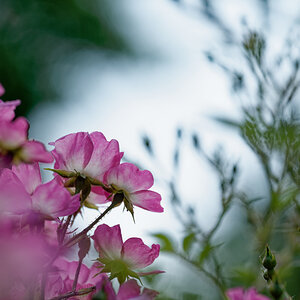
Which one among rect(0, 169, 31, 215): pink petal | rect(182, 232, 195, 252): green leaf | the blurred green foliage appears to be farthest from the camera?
the blurred green foliage

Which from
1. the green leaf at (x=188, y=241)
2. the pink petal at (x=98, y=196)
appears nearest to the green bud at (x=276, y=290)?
the pink petal at (x=98, y=196)

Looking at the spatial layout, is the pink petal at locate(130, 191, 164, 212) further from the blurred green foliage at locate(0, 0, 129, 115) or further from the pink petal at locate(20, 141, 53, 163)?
the blurred green foliage at locate(0, 0, 129, 115)

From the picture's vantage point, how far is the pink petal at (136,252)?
399mm

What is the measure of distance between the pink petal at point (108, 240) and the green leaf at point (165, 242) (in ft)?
1.44

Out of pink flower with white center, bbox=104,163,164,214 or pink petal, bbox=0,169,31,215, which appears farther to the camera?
pink flower with white center, bbox=104,163,164,214

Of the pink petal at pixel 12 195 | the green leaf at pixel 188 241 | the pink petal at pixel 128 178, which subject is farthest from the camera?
the green leaf at pixel 188 241

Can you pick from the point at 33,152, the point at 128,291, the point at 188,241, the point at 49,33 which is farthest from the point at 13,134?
the point at 49,33

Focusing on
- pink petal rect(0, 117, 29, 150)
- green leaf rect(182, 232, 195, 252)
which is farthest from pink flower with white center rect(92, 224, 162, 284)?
green leaf rect(182, 232, 195, 252)

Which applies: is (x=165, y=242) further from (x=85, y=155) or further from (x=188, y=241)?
(x=85, y=155)

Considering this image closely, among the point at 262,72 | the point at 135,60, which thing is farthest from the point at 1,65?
the point at 262,72

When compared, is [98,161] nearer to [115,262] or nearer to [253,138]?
[115,262]

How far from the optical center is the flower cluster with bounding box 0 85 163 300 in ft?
1.05

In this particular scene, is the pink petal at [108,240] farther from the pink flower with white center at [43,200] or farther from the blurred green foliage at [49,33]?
the blurred green foliage at [49,33]

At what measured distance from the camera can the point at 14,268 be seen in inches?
9.7
